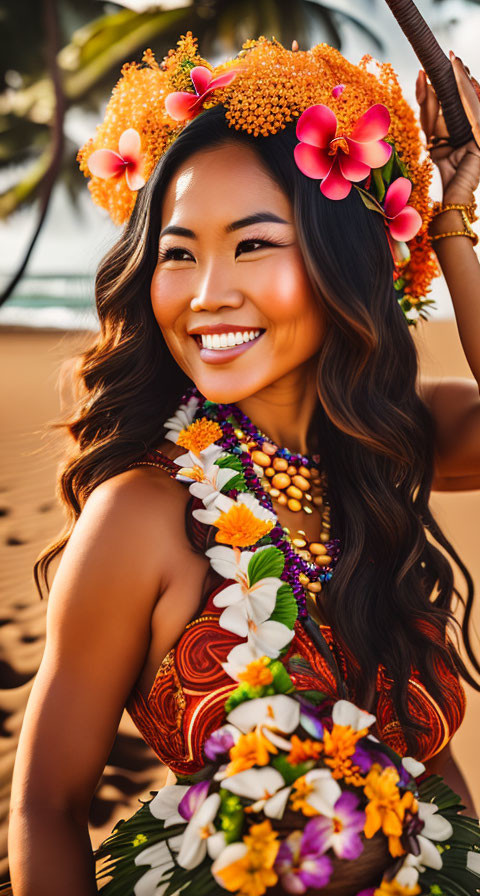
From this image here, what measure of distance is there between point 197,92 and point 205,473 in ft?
3.27

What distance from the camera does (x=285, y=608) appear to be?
76.1 inches

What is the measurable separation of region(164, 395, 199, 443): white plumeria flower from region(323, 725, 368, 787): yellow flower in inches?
A: 34.3

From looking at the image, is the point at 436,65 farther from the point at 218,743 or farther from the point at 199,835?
the point at 199,835

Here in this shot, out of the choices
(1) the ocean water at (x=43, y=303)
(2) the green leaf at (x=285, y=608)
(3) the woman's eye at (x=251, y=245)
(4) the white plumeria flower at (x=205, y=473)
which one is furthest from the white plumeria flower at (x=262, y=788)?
(1) the ocean water at (x=43, y=303)

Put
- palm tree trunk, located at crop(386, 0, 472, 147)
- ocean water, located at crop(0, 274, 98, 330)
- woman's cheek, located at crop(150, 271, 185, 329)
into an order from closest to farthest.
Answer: woman's cheek, located at crop(150, 271, 185, 329) → palm tree trunk, located at crop(386, 0, 472, 147) → ocean water, located at crop(0, 274, 98, 330)

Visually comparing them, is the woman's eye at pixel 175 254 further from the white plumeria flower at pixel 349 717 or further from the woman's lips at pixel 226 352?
the white plumeria flower at pixel 349 717

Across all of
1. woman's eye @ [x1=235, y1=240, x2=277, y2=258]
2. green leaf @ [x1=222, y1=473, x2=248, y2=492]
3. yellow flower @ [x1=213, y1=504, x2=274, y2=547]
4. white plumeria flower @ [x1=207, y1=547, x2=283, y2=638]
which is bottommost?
white plumeria flower @ [x1=207, y1=547, x2=283, y2=638]

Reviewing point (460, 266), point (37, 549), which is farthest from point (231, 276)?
point (37, 549)

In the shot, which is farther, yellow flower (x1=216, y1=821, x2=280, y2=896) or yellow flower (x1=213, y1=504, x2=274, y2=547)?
yellow flower (x1=213, y1=504, x2=274, y2=547)

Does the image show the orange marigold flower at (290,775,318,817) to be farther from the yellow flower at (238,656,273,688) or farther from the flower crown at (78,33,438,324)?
the flower crown at (78,33,438,324)

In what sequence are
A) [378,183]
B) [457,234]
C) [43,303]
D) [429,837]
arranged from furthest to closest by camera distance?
[43,303]
[457,234]
[378,183]
[429,837]

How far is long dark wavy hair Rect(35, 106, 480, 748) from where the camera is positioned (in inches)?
81.3

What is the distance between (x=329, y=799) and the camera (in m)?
1.60

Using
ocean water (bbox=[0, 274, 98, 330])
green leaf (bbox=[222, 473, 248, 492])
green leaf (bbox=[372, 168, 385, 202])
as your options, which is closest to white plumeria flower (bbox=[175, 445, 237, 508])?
green leaf (bbox=[222, 473, 248, 492])
